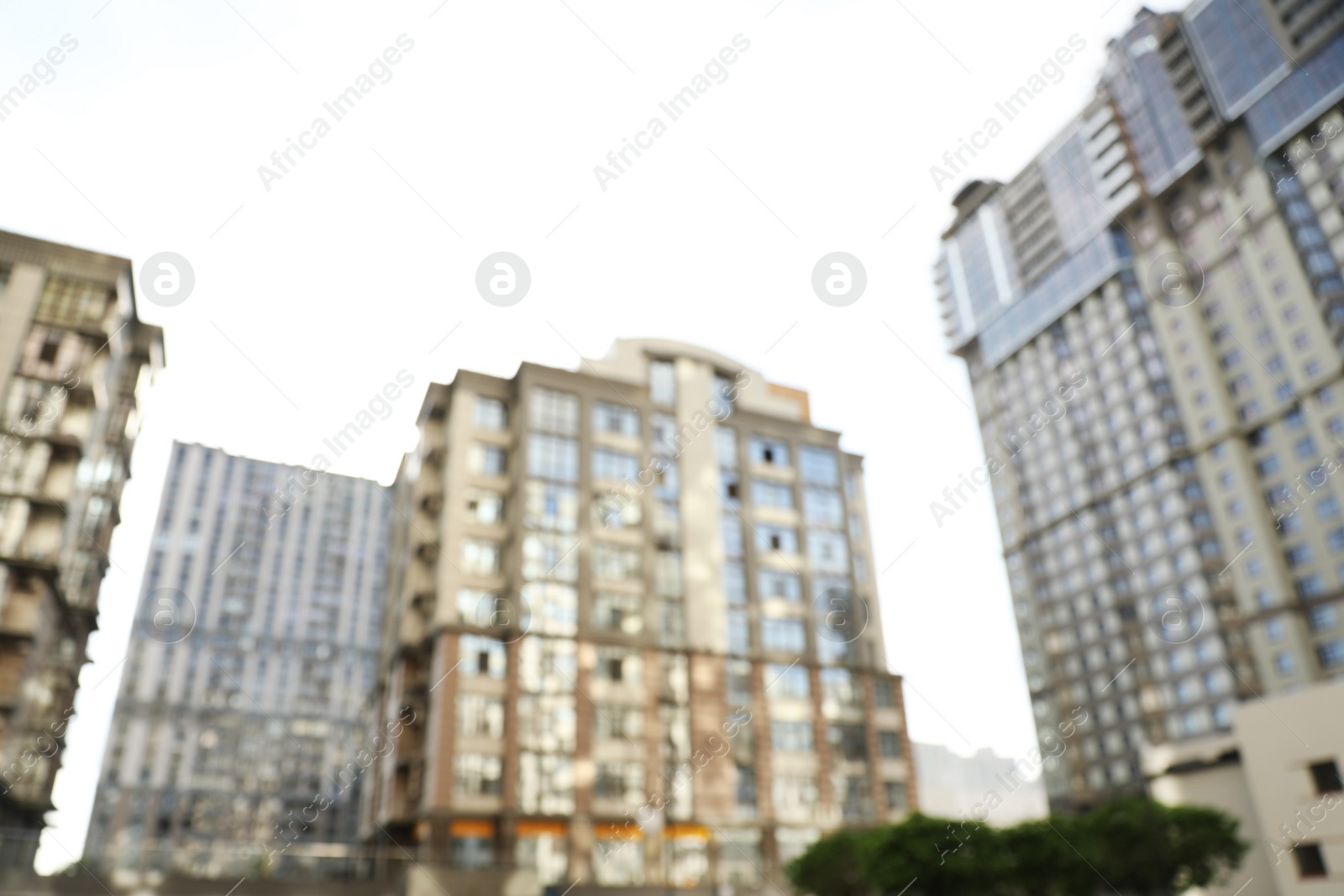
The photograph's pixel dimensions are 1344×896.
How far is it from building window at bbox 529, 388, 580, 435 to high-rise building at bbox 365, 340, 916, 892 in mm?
142

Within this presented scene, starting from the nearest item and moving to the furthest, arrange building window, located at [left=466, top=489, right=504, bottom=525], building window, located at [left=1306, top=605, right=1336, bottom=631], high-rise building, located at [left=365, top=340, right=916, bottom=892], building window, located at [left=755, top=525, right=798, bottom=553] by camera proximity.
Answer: high-rise building, located at [left=365, top=340, right=916, bottom=892]
building window, located at [left=466, top=489, right=504, bottom=525]
building window, located at [left=755, top=525, right=798, bottom=553]
building window, located at [left=1306, top=605, right=1336, bottom=631]

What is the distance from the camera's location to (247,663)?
108625 mm

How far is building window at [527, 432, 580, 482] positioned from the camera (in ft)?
199

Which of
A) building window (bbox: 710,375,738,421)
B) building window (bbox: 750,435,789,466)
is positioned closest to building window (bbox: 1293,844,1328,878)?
building window (bbox: 750,435,789,466)

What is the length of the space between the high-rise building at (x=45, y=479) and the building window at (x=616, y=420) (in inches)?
1149

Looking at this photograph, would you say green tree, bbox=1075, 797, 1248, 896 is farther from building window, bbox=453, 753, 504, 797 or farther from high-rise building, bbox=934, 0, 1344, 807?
high-rise building, bbox=934, 0, 1344, 807

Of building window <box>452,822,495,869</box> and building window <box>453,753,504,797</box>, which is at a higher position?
building window <box>453,753,504,797</box>

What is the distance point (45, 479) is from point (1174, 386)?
9223 cm

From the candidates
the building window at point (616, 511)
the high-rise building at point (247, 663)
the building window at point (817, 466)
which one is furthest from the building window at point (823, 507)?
the high-rise building at point (247, 663)

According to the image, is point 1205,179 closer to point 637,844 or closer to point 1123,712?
point 1123,712

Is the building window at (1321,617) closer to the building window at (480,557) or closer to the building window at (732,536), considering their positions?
the building window at (732,536)

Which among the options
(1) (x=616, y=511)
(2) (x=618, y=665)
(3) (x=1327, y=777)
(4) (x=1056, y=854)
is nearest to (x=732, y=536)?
(1) (x=616, y=511)

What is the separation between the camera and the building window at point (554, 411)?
204 feet

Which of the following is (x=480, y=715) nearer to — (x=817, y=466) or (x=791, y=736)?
(x=791, y=736)
